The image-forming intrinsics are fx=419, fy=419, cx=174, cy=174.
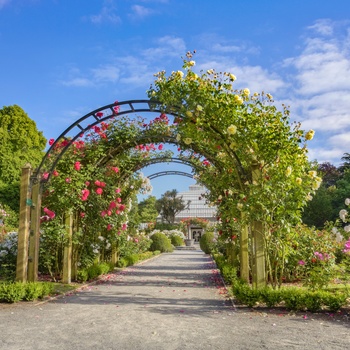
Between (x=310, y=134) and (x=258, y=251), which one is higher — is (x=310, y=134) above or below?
above

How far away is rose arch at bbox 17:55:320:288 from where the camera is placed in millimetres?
6348

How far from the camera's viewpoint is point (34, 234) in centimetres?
782

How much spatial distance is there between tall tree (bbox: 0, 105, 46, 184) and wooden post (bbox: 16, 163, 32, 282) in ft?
60.7

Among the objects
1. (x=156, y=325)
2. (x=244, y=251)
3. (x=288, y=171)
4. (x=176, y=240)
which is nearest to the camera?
(x=156, y=325)

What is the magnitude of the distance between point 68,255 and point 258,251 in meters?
4.35

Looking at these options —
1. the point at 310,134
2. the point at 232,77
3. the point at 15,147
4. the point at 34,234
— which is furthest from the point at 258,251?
the point at 15,147

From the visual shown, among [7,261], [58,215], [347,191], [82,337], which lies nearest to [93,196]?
[58,215]

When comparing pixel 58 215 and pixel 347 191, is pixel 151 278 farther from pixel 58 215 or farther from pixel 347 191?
pixel 347 191

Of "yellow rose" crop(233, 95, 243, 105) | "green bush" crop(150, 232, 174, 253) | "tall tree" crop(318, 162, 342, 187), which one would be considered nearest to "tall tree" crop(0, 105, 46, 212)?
"green bush" crop(150, 232, 174, 253)

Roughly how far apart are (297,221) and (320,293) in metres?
1.11

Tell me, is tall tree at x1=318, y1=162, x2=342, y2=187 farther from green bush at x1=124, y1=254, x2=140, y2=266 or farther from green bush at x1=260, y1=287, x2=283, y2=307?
green bush at x1=260, y1=287, x2=283, y2=307

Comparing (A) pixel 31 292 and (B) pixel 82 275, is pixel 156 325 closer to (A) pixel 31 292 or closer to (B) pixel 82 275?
(A) pixel 31 292

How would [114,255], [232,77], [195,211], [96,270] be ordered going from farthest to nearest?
[195,211] → [114,255] → [96,270] → [232,77]

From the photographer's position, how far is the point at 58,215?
890 cm
